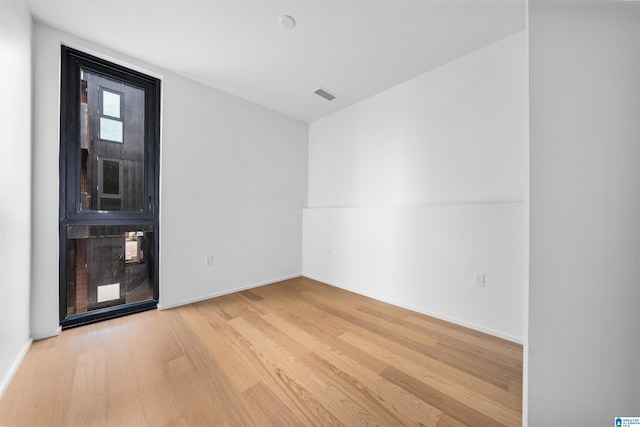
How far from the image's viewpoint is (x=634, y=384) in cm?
66

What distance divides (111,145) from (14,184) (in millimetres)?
923

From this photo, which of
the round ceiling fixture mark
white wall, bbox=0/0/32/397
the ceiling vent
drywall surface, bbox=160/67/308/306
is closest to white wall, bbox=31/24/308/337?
drywall surface, bbox=160/67/308/306

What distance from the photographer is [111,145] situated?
2197 mm

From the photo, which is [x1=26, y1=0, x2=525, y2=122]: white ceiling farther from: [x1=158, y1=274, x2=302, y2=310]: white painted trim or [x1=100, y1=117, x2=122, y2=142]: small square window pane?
[x1=158, y1=274, x2=302, y2=310]: white painted trim

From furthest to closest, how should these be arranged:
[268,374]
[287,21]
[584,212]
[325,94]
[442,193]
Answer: [325,94]
[442,193]
[287,21]
[268,374]
[584,212]

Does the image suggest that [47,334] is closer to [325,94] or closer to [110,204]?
[110,204]

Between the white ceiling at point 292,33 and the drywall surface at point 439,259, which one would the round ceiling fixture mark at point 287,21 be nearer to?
the white ceiling at point 292,33

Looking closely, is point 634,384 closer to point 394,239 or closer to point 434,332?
point 434,332

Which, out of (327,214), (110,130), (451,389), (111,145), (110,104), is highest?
(110,104)

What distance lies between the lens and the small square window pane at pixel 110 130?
2154 mm

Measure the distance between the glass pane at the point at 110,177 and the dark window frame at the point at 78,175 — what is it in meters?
0.20

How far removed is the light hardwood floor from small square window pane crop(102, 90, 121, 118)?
204 centimetres

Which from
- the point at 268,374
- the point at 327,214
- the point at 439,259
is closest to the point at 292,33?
the point at 327,214

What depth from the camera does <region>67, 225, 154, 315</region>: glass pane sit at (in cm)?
204
